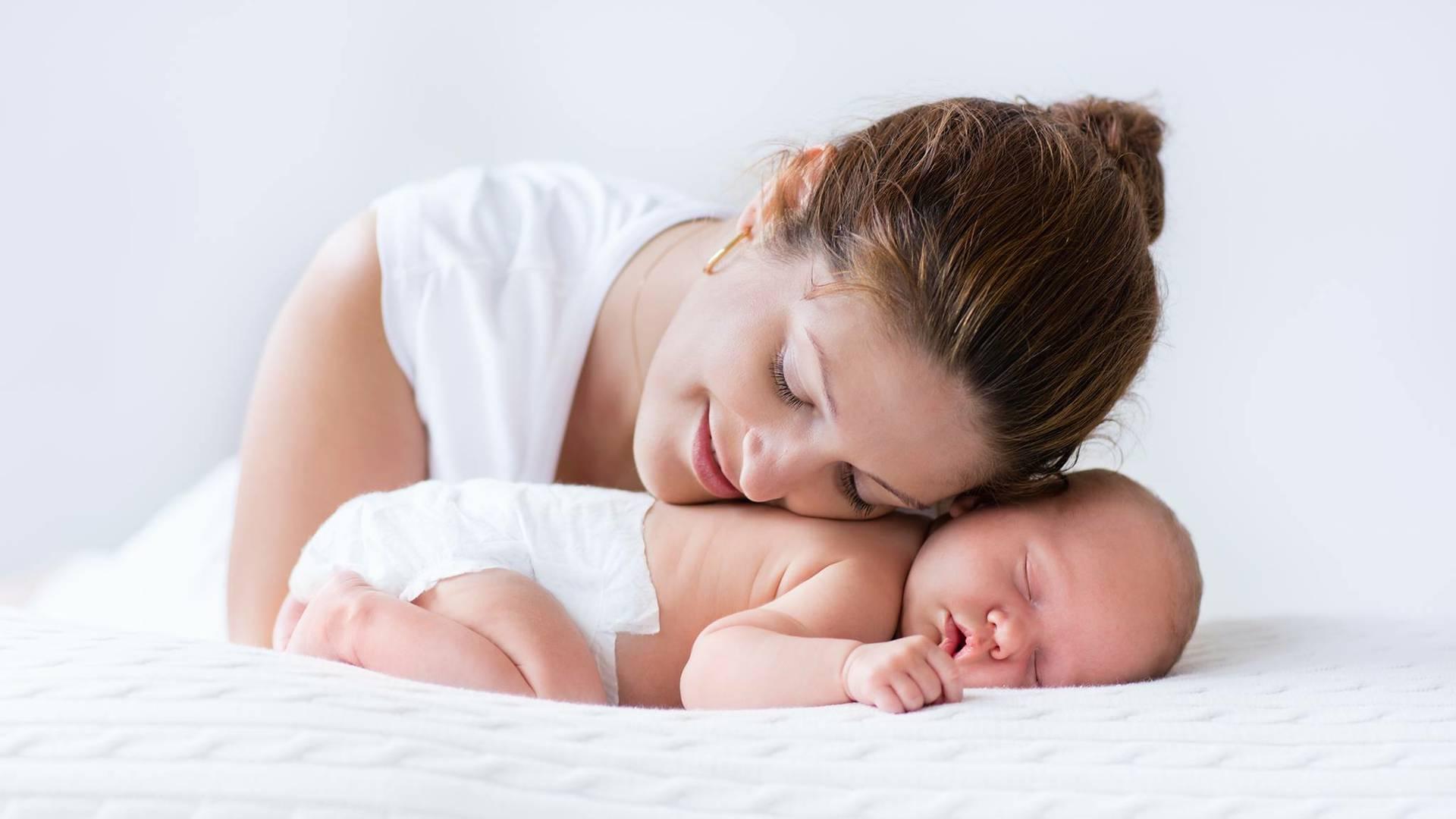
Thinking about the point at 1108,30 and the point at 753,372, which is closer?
the point at 753,372

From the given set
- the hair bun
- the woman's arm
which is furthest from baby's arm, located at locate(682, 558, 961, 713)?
the woman's arm

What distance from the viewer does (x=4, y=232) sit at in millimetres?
2346

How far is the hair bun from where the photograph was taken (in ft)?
4.91

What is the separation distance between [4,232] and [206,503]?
79 cm

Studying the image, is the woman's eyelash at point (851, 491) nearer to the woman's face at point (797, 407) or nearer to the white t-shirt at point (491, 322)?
the woman's face at point (797, 407)

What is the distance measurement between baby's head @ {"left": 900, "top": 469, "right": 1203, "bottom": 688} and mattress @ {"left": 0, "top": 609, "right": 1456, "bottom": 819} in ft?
0.59

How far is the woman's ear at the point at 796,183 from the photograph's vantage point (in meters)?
1.35

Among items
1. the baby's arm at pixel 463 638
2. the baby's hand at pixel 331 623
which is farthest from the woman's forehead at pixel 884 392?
the baby's hand at pixel 331 623

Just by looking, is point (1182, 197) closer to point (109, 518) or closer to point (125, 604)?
point (125, 604)

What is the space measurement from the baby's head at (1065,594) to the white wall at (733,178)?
3.27 feet

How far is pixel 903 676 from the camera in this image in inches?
39.6

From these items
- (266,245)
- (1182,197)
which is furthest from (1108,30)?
(266,245)

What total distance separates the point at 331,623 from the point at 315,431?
553 mm

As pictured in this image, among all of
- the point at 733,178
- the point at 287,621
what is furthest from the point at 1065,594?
the point at 733,178
